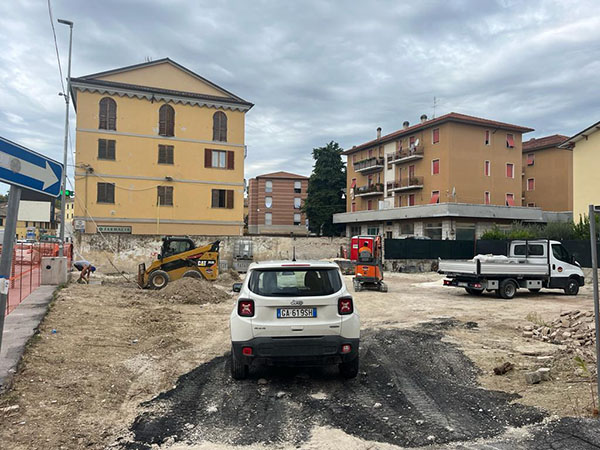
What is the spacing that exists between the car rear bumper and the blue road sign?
2.96 m

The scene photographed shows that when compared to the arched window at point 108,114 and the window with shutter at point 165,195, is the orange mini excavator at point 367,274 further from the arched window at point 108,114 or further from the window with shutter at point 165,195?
the arched window at point 108,114

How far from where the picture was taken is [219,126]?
37.5 meters

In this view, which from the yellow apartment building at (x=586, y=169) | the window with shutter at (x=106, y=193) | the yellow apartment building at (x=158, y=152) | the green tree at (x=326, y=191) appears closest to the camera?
the yellow apartment building at (x=586, y=169)

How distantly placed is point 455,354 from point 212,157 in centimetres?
3176

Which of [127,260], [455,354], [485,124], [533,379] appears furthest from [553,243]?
[485,124]

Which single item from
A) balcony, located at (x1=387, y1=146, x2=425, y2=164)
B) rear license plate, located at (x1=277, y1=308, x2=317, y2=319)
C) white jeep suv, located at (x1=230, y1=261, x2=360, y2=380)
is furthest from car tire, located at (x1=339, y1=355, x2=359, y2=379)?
balcony, located at (x1=387, y1=146, x2=425, y2=164)

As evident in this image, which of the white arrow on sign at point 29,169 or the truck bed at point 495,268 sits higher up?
the white arrow on sign at point 29,169

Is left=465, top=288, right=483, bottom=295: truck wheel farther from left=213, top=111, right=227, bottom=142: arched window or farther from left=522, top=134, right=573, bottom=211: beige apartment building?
left=522, top=134, right=573, bottom=211: beige apartment building

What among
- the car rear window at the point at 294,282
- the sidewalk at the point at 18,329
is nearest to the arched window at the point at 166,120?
the sidewalk at the point at 18,329

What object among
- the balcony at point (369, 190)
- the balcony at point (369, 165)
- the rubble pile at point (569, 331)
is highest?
the balcony at point (369, 165)

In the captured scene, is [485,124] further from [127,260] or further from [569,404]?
[569,404]

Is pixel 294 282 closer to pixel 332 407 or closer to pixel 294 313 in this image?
pixel 294 313

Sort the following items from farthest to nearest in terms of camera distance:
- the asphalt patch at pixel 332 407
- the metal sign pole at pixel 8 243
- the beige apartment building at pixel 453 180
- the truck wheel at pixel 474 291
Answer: the beige apartment building at pixel 453 180, the truck wheel at pixel 474 291, the asphalt patch at pixel 332 407, the metal sign pole at pixel 8 243

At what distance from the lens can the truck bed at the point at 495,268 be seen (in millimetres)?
17250
